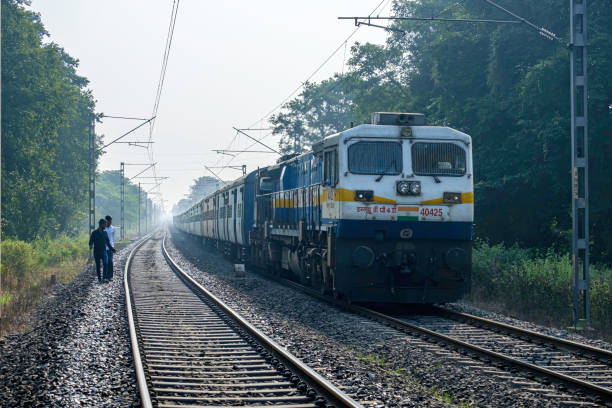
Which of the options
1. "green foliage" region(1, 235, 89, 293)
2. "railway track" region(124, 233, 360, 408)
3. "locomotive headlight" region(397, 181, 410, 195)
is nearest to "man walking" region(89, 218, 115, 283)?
"green foliage" region(1, 235, 89, 293)

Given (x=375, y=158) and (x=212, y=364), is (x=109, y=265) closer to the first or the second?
(x=375, y=158)

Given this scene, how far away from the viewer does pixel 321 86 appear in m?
66.8

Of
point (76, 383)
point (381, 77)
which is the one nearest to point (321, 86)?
point (381, 77)

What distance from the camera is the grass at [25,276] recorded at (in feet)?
44.1

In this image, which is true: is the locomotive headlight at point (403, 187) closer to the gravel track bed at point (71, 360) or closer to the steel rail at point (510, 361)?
the steel rail at point (510, 361)

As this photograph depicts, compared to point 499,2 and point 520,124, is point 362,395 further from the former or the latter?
point 499,2

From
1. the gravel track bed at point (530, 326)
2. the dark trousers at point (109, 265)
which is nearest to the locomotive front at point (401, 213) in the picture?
the gravel track bed at point (530, 326)

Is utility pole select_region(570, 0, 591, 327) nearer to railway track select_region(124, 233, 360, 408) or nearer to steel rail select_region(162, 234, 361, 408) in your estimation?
steel rail select_region(162, 234, 361, 408)

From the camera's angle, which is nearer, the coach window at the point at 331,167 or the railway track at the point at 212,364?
the railway track at the point at 212,364

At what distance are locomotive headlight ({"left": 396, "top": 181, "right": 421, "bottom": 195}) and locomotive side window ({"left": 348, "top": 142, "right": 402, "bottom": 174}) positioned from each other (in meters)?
0.27

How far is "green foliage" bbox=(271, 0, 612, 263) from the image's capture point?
1973cm

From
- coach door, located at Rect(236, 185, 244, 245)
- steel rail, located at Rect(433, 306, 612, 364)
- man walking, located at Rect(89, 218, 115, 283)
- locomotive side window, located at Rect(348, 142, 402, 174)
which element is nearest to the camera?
steel rail, located at Rect(433, 306, 612, 364)

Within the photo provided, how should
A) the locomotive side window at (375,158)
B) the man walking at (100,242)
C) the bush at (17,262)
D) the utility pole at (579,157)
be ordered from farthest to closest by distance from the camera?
the bush at (17,262), the man walking at (100,242), the locomotive side window at (375,158), the utility pole at (579,157)

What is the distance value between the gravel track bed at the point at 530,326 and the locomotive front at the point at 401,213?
2.70 ft
